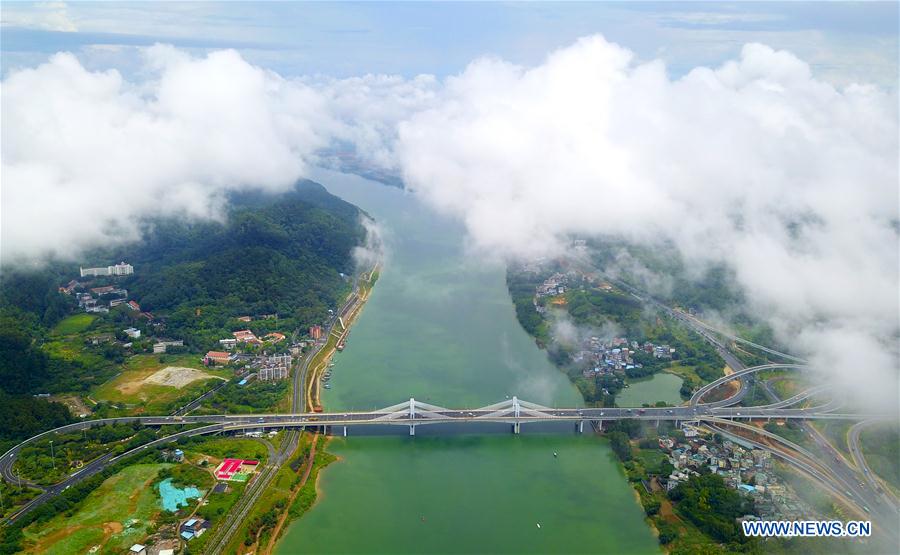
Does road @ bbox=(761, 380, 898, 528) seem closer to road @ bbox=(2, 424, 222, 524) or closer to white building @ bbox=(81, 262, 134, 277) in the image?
road @ bbox=(2, 424, 222, 524)

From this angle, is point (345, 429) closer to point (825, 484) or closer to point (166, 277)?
point (825, 484)

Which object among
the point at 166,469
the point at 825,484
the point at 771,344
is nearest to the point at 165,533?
the point at 166,469

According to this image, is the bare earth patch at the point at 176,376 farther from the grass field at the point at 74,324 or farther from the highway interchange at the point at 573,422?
the grass field at the point at 74,324

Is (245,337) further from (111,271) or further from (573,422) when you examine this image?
(573,422)

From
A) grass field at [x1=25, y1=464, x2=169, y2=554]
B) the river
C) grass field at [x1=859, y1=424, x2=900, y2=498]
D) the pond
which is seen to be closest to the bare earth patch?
the river

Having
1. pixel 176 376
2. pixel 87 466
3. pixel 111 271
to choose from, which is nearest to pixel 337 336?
pixel 176 376

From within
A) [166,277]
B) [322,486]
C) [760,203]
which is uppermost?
[760,203]
